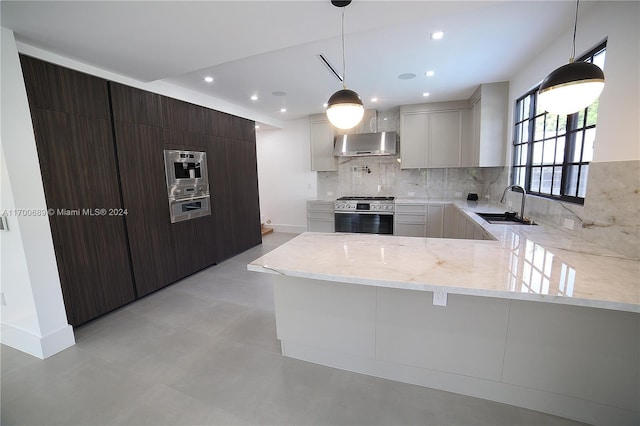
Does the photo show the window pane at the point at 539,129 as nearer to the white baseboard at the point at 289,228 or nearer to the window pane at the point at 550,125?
the window pane at the point at 550,125

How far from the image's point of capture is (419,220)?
450 cm

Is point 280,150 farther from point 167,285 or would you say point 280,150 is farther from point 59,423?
point 59,423

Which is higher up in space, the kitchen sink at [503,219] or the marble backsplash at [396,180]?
the marble backsplash at [396,180]

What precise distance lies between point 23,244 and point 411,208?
4.54 meters

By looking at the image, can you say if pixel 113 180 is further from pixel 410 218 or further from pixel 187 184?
pixel 410 218

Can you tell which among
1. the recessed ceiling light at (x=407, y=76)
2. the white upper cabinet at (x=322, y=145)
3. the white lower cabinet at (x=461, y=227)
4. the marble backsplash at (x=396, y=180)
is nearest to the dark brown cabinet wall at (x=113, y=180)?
the white upper cabinet at (x=322, y=145)

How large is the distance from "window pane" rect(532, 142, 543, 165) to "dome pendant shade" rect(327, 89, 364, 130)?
2386mm

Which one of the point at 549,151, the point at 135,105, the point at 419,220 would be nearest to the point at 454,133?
the point at 419,220

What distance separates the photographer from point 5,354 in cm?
219

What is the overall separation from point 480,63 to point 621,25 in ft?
4.48

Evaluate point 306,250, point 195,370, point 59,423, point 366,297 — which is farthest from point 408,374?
point 59,423

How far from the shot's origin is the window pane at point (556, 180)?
251 cm

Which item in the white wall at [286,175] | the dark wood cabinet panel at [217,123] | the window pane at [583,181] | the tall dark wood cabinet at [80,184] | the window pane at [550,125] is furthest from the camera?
the white wall at [286,175]

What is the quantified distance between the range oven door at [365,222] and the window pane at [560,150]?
2455mm
